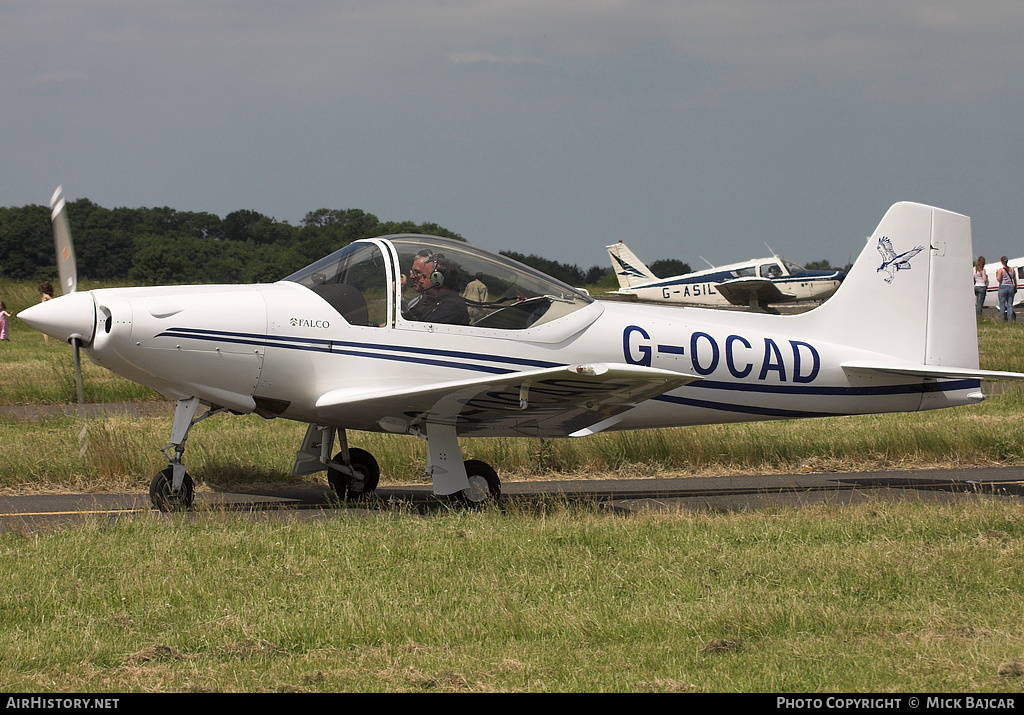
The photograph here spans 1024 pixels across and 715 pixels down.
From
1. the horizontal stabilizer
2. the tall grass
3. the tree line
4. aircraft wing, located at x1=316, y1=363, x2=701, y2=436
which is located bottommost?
the tall grass

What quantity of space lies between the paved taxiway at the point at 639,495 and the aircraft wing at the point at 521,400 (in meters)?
0.66

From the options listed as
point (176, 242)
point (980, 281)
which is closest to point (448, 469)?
point (980, 281)

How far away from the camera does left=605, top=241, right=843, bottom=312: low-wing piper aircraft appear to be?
117 feet

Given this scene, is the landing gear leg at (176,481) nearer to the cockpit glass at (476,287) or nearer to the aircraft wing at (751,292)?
the cockpit glass at (476,287)

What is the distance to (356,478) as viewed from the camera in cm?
886

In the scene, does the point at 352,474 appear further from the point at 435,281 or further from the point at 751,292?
the point at 751,292

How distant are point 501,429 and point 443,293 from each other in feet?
4.25

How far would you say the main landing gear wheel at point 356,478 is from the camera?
→ 8836mm

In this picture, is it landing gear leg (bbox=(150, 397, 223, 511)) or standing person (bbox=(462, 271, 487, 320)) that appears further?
standing person (bbox=(462, 271, 487, 320))

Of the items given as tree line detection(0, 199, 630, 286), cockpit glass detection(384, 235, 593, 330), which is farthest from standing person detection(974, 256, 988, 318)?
cockpit glass detection(384, 235, 593, 330)

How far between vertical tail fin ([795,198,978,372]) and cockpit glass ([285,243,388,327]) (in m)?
4.25

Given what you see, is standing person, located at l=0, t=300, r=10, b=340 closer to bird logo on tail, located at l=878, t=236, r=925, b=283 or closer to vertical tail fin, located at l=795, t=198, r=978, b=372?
vertical tail fin, located at l=795, t=198, r=978, b=372

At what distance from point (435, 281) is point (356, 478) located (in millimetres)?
1977

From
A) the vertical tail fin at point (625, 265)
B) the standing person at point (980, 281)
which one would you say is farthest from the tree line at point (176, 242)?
the standing person at point (980, 281)
